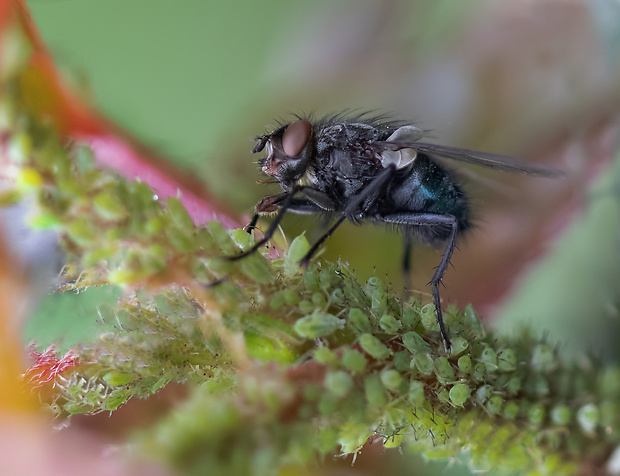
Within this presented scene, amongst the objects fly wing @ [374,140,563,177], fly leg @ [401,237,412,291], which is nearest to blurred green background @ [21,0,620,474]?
fly leg @ [401,237,412,291]

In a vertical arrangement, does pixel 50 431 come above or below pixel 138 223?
below

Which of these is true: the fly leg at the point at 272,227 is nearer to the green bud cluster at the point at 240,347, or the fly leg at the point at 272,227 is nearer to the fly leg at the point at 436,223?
Answer: the green bud cluster at the point at 240,347

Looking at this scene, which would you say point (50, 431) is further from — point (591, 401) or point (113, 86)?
point (113, 86)

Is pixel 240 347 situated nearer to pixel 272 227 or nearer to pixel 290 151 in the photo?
pixel 272 227

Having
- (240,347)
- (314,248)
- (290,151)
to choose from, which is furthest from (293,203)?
(240,347)

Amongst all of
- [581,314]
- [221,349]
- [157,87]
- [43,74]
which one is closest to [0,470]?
→ [221,349]

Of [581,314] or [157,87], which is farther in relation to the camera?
[157,87]

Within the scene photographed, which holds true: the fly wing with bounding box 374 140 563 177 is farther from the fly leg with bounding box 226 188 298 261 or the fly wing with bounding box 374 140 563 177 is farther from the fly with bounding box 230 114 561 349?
the fly leg with bounding box 226 188 298 261
